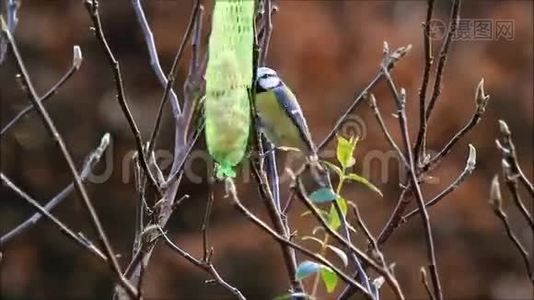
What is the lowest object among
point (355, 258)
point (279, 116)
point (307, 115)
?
point (307, 115)

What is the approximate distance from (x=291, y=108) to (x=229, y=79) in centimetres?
11

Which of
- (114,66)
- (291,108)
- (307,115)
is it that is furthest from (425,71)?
(307,115)

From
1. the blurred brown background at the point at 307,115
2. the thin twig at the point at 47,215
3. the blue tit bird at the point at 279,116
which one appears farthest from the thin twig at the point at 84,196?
the blurred brown background at the point at 307,115

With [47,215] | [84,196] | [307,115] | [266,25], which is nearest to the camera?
[84,196]

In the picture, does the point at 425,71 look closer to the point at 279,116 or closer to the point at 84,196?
the point at 279,116

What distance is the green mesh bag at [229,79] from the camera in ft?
1.78

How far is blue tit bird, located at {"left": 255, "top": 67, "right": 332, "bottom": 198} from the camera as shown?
621 mm

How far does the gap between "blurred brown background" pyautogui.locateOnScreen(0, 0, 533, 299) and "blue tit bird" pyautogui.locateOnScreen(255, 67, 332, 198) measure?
1.83m

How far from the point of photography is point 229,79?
54 centimetres

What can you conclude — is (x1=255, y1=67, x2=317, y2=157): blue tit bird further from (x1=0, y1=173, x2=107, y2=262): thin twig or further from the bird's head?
(x1=0, y1=173, x2=107, y2=262): thin twig

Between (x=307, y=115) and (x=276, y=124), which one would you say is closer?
(x=276, y=124)

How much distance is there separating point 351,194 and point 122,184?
0.71 metres

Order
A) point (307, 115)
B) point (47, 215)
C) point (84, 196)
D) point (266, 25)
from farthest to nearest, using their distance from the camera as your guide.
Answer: point (307, 115)
point (266, 25)
point (47, 215)
point (84, 196)

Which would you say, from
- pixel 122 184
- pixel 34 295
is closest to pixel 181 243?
pixel 122 184
